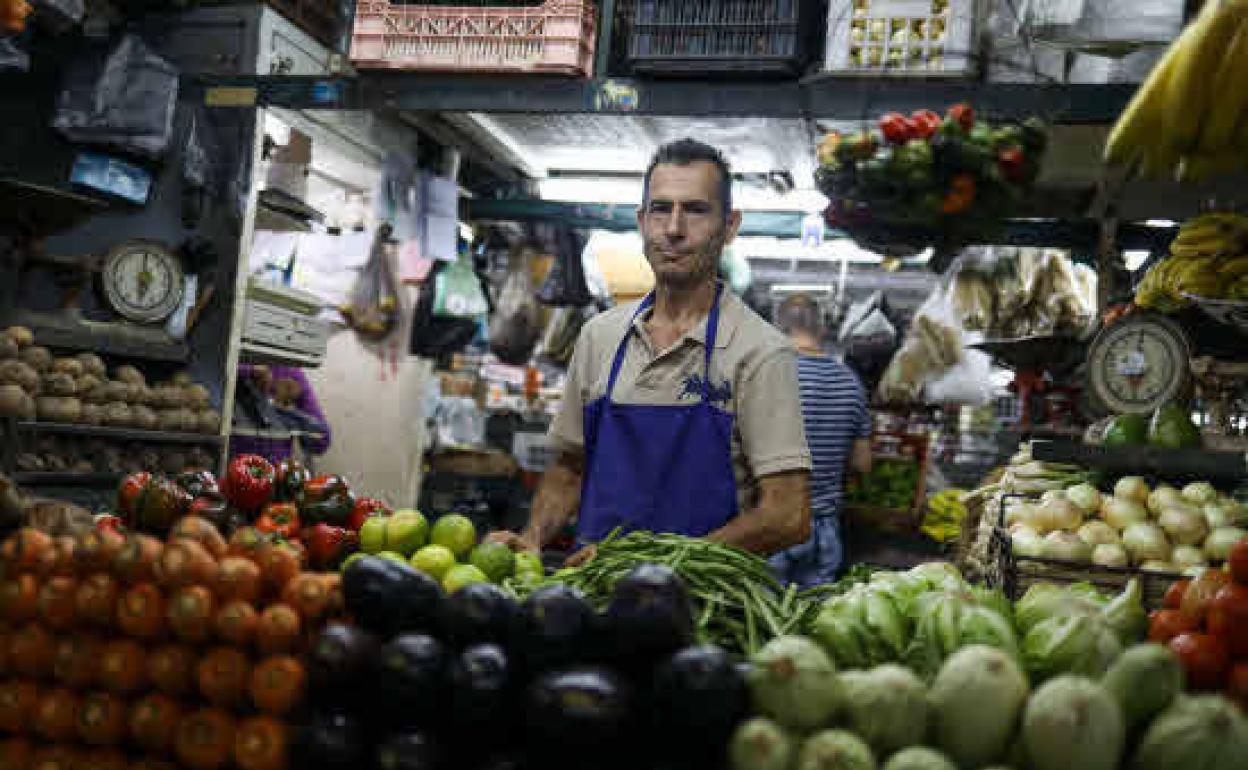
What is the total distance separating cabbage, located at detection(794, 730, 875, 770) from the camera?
1193 millimetres

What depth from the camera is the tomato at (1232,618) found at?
147 cm

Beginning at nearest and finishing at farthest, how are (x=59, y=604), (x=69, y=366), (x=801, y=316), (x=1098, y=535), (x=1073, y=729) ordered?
(x=1073, y=729) < (x=59, y=604) < (x=1098, y=535) < (x=69, y=366) < (x=801, y=316)

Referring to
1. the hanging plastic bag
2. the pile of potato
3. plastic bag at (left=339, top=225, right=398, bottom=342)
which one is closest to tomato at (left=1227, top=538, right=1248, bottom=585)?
the pile of potato

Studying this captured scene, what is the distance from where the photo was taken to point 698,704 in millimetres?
1234

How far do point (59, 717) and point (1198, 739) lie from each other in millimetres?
1517

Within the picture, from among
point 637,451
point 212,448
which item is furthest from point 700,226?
point 212,448

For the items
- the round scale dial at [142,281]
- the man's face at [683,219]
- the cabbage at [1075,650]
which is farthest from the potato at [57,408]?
the cabbage at [1075,650]

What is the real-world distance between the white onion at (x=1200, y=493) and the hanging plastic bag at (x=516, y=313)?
18.1ft

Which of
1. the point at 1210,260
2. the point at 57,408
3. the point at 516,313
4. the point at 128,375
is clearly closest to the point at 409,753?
the point at 1210,260

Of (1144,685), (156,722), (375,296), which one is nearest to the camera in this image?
(1144,685)

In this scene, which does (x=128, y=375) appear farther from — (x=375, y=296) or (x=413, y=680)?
(x=413, y=680)

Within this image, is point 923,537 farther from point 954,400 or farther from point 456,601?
point 456,601

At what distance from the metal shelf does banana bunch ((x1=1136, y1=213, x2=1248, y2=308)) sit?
4.28 m

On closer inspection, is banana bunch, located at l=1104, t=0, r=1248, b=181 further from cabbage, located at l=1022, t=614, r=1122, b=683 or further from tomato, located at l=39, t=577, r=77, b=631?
tomato, located at l=39, t=577, r=77, b=631
